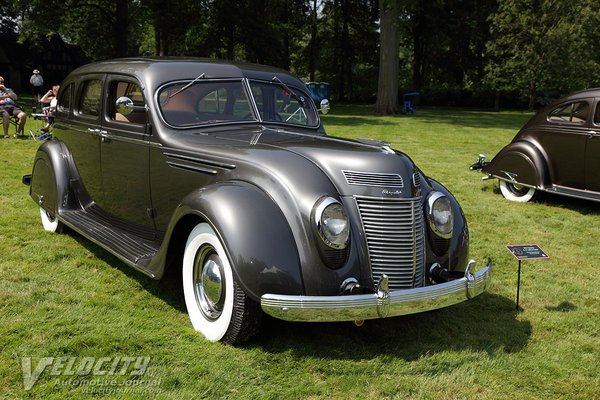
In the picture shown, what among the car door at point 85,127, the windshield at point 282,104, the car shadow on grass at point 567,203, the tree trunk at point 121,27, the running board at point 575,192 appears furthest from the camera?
the tree trunk at point 121,27

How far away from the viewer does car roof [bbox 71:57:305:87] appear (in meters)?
4.59

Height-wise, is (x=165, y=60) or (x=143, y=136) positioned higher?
(x=165, y=60)

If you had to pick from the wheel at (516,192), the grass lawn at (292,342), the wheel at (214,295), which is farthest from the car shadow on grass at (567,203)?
the wheel at (214,295)

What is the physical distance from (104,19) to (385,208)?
114 feet

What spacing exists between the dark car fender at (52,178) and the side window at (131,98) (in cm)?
88

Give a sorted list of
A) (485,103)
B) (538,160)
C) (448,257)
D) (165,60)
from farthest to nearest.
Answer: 1. (485,103)
2. (538,160)
3. (165,60)
4. (448,257)

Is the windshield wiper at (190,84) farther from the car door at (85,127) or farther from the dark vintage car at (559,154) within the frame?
the dark vintage car at (559,154)

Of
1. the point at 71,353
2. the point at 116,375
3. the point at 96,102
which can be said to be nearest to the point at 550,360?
the point at 116,375

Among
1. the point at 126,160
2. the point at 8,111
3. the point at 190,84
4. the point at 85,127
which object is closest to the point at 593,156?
the point at 190,84

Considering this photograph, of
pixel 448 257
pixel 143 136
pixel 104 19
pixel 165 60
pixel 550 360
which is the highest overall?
pixel 104 19

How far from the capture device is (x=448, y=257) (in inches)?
150

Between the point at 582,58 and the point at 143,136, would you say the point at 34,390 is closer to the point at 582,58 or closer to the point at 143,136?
the point at 143,136

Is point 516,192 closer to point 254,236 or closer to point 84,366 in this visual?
point 254,236

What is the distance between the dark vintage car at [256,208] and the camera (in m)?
3.23
